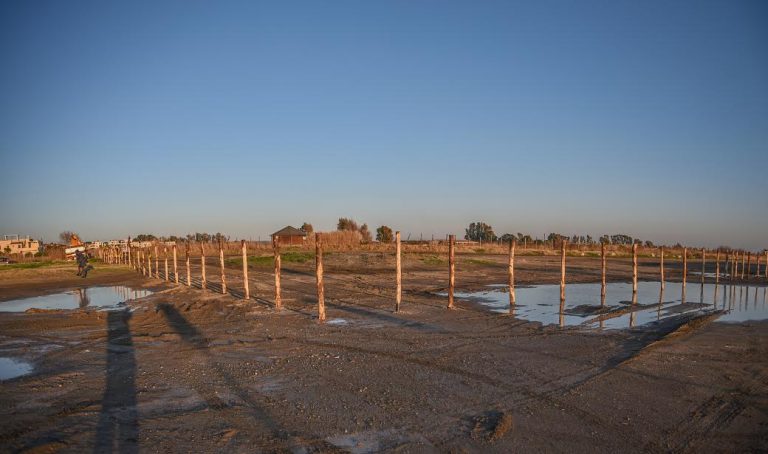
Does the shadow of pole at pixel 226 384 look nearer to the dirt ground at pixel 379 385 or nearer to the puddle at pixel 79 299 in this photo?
the dirt ground at pixel 379 385

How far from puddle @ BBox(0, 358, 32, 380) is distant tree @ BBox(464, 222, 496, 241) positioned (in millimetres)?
99828

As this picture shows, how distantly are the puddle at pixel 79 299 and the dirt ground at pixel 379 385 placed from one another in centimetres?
422

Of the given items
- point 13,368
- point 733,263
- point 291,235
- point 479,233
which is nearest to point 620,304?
point 13,368

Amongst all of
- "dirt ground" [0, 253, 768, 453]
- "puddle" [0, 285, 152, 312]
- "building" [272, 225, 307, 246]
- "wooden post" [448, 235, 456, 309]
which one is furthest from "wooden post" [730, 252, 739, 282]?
"building" [272, 225, 307, 246]

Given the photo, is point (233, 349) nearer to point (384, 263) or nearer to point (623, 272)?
point (384, 263)

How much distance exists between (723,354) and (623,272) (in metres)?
30.8

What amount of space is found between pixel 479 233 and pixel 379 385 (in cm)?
10635

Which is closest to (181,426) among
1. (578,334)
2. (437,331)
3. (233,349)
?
(233,349)

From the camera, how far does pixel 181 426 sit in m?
7.02

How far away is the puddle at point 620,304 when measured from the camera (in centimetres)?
1705

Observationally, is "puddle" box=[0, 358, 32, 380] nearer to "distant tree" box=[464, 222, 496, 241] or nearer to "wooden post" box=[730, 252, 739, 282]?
"wooden post" box=[730, 252, 739, 282]

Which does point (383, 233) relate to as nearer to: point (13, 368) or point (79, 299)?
point (79, 299)

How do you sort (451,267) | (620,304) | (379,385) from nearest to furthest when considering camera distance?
(379,385)
(451,267)
(620,304)

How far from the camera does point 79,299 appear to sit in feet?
78.1
